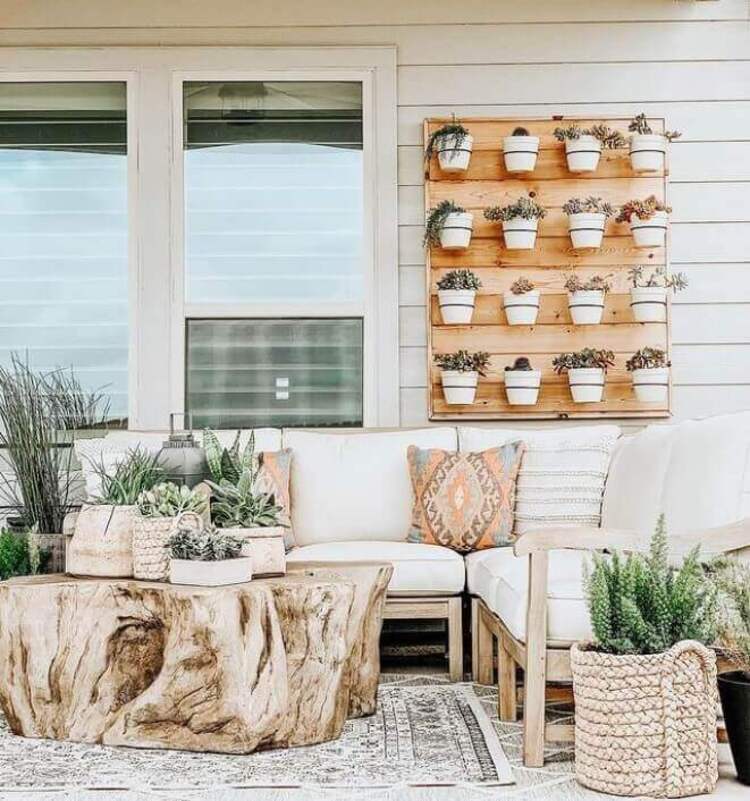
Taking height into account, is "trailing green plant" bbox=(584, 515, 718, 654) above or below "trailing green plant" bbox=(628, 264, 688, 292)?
below

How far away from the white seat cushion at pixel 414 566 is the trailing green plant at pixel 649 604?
1115 mm

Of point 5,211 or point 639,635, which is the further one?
point 5,211

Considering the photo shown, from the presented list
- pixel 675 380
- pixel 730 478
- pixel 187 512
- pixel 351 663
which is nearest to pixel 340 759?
pixel 351 663

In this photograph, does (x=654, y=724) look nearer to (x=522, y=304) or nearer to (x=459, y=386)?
(x=459, y=386)

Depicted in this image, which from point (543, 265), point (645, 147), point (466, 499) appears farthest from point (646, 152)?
point (466, 499)

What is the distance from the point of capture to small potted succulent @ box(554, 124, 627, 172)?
471 centimetres

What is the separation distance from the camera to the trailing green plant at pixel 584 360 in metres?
4.67

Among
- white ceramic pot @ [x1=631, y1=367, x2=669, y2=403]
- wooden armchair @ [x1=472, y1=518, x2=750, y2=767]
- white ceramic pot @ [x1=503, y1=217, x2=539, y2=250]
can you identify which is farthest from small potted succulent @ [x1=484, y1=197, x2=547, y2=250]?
wooden armchair @ [x1=472, y1=518, x2=750, y2=767]

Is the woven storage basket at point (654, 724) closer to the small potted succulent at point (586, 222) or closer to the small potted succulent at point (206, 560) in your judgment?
the small potted succulent at point (206, 560)

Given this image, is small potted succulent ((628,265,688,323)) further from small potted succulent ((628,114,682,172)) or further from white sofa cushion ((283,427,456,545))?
white sofa cushion ((283,427,456,545))

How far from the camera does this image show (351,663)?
319 centimetres

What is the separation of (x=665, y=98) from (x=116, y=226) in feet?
7.91

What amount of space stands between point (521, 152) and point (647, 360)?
3.29ft

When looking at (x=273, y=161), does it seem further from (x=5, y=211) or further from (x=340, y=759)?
(x=340, y=759)
